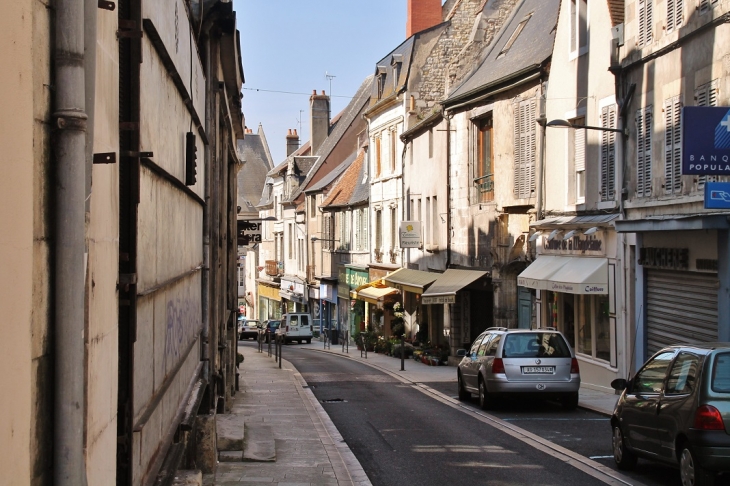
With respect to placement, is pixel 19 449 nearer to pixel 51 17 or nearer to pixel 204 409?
pixel 51 17

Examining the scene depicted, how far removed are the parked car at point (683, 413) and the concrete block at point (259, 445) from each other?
14.6ft

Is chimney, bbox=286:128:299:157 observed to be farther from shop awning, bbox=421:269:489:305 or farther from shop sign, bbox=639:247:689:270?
shop sign, bbox=639:247:689:270

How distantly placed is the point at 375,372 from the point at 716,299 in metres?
15.7

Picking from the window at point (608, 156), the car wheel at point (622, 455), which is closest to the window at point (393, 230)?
the window at point (608, 156)

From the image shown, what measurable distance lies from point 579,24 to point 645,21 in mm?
4080

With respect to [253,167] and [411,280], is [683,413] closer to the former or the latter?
[411,280]

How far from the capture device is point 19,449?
2.57 meters

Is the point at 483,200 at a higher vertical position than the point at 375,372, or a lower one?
higher

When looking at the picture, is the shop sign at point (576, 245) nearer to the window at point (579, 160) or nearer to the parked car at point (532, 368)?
the window at point (579, 160)

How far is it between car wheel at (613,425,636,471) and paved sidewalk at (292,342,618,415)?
18.8 ft

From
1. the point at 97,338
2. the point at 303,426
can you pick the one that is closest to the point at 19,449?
the point at 97,338

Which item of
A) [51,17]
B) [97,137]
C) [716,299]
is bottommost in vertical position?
[716,299]

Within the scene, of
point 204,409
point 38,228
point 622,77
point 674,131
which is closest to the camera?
point 38,228

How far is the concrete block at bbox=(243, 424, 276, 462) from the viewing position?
474 inches
